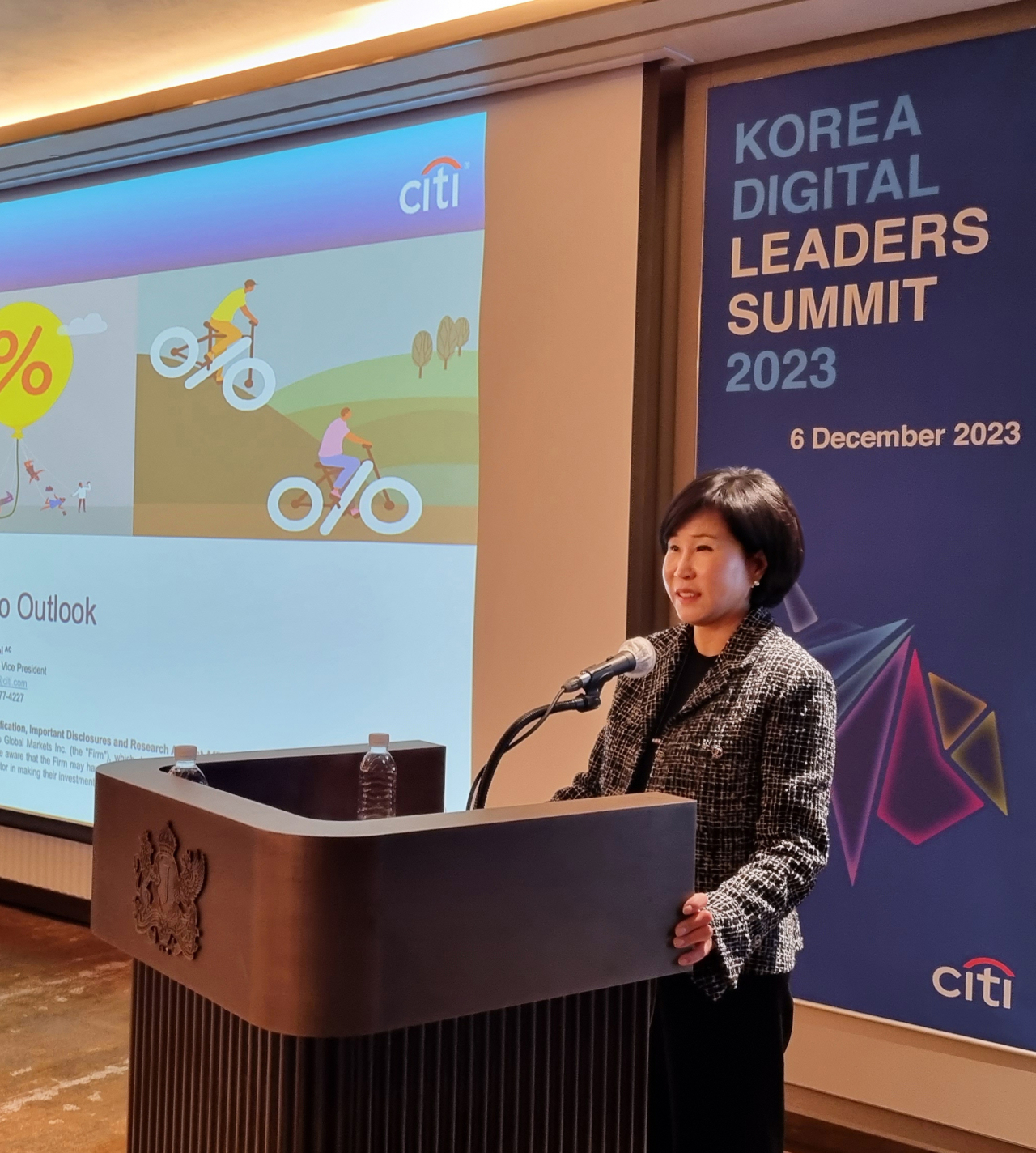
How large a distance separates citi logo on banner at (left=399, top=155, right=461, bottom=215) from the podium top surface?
8.37 ft

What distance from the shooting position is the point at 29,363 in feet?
16.5

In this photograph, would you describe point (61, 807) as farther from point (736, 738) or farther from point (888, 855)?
point (736, 738)

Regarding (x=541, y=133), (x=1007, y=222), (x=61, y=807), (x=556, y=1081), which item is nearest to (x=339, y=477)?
(x=541, y=133)

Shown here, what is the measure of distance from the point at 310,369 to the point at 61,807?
1932 millimetres

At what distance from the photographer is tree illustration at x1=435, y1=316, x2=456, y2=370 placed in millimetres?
3785

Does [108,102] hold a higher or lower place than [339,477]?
higher

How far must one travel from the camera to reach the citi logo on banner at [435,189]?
3.79 m

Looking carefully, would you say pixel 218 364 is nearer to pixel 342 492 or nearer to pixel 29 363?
pixel 342 492

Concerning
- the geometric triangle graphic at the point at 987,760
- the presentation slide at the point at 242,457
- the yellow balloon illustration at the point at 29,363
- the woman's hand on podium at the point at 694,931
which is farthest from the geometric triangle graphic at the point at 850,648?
the yellow balloon illustration at the point at 29,363

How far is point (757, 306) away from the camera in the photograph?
3.21 m

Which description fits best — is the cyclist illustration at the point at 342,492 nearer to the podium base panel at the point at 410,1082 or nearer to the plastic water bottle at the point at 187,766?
the plastic water bottle at the point at 187,766

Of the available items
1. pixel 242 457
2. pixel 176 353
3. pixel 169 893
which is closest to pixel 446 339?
pixel 242 457

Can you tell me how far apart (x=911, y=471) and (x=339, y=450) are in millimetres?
1818

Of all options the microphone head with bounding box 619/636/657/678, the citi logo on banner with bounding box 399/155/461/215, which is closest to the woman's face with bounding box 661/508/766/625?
the microphone head with bounding box 619/636/657/678
